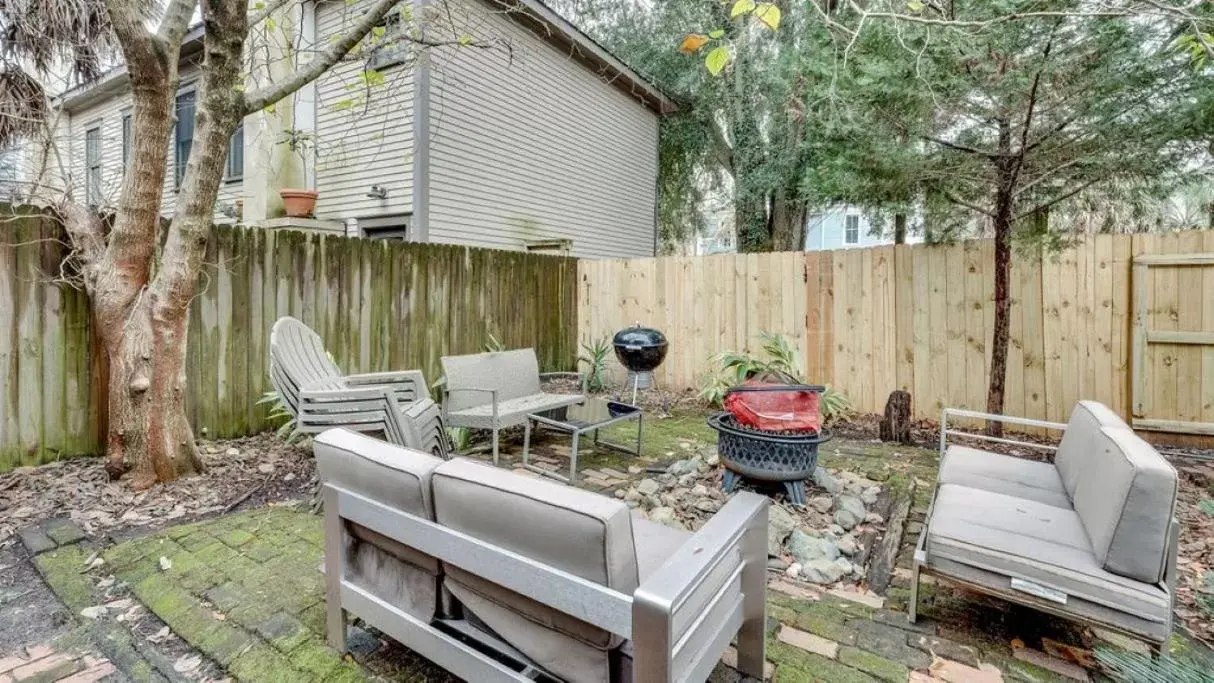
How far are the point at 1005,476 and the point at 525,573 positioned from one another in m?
2.52

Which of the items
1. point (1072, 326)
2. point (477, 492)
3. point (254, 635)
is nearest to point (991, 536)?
point (477, 492)

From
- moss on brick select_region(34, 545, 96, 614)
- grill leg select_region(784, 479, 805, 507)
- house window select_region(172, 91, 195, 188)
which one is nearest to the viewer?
moss on brick select_region(34, 545, 96, 614)

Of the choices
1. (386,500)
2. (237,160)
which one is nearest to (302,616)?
(386,500)

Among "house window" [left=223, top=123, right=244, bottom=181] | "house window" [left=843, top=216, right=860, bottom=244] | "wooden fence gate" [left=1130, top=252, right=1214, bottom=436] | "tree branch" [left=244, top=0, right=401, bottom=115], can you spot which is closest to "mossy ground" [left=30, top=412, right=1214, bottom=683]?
"tree branch" [left=244, top=0, right=401, bottom=115]

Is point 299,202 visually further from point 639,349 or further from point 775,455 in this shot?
point 775,455

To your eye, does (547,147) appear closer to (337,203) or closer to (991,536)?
(337,203)

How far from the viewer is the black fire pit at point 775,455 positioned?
3023 millimetres

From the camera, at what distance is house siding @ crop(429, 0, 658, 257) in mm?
7406

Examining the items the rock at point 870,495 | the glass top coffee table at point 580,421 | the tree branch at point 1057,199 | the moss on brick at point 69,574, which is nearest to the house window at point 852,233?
the tree branch at point 1057,199

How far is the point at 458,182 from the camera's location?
756 centimetres

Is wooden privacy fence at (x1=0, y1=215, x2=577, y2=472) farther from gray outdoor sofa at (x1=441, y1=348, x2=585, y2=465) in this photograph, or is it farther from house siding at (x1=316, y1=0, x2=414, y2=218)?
house siding at (x1=316, y1=0, x2=414, y2=218)

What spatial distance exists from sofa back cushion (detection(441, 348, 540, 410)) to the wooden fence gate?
472 centimetres

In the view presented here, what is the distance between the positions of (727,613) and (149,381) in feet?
10.8

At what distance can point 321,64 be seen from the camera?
11.2 ft
